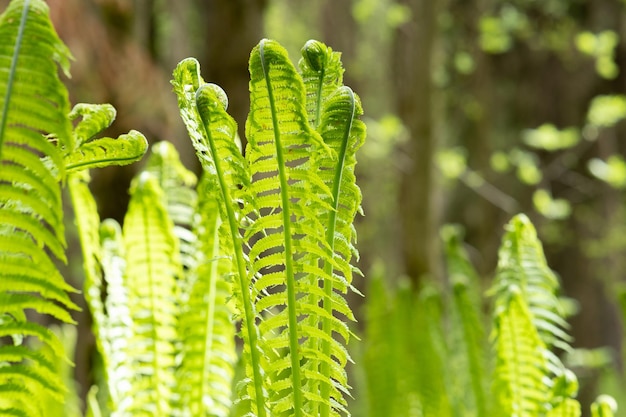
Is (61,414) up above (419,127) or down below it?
below

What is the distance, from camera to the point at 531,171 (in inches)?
110

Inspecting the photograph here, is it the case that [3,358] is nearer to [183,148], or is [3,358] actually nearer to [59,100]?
[59,100]

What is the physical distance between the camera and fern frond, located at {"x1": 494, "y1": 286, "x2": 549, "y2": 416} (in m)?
0.65

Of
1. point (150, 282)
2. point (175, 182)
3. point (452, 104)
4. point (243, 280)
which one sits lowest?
point (243, 280)

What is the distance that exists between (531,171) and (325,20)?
3928 mm

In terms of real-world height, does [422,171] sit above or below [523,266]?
above

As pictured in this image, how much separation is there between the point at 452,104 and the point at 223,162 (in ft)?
15.9

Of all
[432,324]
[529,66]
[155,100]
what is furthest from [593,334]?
[432,324]

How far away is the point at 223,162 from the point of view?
17.5 inches

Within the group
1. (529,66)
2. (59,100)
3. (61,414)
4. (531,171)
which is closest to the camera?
(59,100)

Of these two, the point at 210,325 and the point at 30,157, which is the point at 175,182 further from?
the point at 30,157

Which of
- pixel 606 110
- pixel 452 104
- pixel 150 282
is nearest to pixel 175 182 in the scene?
pixel 150 282

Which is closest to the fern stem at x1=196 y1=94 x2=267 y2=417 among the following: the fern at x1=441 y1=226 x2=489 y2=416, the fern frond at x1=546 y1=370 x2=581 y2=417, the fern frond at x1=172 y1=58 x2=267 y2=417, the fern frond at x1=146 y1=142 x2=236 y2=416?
the fern frond at x1=172 y1=58 x2=267 y2=417

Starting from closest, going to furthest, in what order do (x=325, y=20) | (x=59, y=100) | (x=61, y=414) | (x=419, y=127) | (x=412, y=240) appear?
(x=59, y=100), (x=61, y=414), (x=412, y=240), (x=419, y=127), (x=325, y=20)
